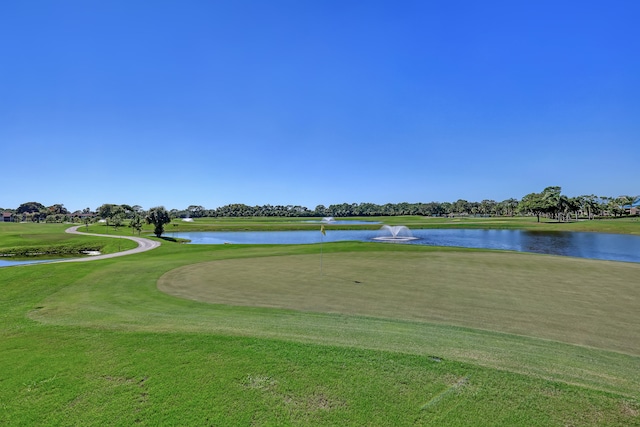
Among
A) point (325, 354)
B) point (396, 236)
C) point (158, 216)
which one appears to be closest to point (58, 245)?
point (158, 216)

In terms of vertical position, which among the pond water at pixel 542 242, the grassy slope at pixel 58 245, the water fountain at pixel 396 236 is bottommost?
the pond water at pixel 542 242

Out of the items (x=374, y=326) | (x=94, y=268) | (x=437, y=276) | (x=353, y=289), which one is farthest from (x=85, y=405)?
(x=94, y=268)

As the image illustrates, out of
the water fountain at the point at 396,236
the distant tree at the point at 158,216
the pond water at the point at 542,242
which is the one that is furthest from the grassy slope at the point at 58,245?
the water fountain at the point at 396,236

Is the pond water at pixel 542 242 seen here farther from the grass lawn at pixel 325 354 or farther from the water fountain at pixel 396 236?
the grass lawn at pixel 325 354

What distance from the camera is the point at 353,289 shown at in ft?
51.2

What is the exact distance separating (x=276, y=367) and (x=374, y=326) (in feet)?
14.2

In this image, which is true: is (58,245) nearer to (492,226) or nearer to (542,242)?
(542,242)

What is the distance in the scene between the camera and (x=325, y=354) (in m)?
7.19

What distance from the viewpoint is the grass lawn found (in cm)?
511

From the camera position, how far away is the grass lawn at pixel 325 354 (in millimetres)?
5113

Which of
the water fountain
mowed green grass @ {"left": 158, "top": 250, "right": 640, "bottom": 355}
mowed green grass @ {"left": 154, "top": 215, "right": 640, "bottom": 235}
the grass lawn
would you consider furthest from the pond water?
the grass lawn

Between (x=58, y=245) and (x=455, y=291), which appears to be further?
(x=58, y=245)

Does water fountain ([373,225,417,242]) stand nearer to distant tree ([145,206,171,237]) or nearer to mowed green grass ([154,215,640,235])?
mowed green grass ([154,215,640,235])

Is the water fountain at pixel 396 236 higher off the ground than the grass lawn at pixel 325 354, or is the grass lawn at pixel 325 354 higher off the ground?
the grass lawn at pixel 325 354
